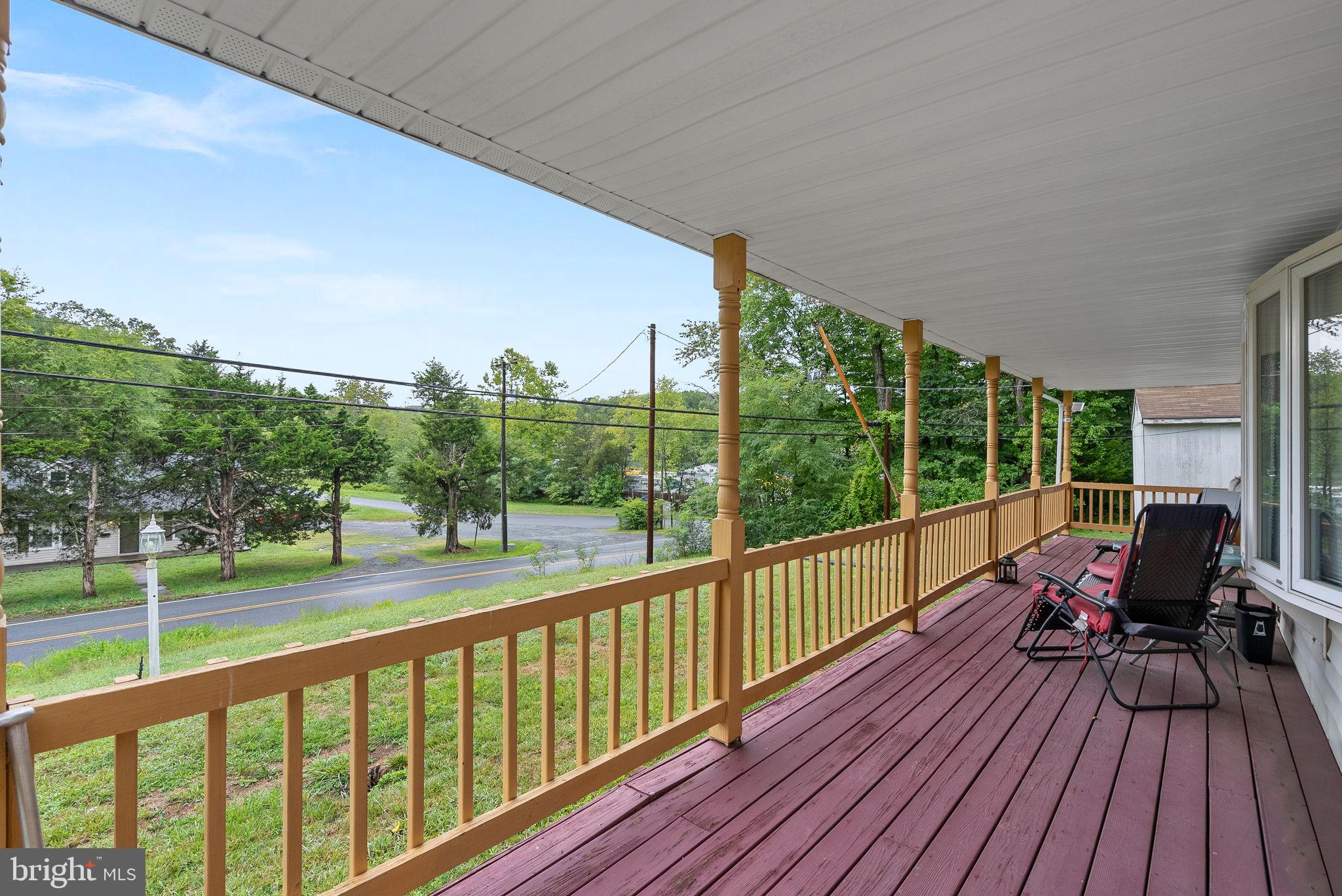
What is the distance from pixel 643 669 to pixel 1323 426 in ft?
10.2

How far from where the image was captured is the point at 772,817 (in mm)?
2180

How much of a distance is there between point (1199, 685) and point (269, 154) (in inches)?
1198

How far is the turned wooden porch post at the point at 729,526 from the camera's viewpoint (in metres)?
2.76

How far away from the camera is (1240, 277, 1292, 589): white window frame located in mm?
2867

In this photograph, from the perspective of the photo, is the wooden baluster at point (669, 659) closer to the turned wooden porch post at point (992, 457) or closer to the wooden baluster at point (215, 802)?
the wooden baluster at point (215, 802)

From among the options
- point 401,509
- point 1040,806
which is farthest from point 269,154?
point 1040,806

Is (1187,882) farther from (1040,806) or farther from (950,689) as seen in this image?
(950,689)

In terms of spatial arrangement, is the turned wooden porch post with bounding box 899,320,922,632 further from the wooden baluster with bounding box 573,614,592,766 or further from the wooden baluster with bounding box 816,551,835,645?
the wooden baluster with bounding box 573,614,592,766

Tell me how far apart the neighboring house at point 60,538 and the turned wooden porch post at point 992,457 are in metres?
15.7

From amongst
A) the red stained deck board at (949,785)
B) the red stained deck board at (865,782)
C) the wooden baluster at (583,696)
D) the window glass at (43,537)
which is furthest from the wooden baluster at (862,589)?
the window glass at (43,537)

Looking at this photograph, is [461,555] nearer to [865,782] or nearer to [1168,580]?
[865,782]

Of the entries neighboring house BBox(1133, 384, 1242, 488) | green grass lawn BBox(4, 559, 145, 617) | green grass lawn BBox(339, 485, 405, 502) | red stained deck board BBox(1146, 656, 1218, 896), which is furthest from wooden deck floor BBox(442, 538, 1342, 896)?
green grass lawn BBox(339, 485, 405, 502)

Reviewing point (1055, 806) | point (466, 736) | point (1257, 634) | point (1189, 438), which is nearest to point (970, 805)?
point (1055, 806)

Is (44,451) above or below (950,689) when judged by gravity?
above
